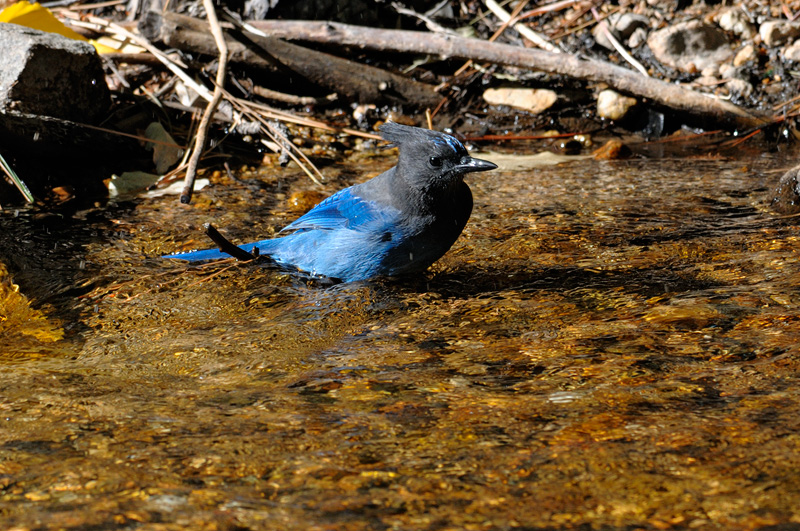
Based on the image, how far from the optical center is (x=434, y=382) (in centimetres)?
282

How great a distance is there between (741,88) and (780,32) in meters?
0.78

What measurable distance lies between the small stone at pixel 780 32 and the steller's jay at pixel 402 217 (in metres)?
4.52

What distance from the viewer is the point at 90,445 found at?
2.34 meters

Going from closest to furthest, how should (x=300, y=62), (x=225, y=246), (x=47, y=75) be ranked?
1. (x=225, y=246)
2. (x=47, y=75)
3. (x=300, y=62)

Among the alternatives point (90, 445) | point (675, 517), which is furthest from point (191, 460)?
point (675, 517)

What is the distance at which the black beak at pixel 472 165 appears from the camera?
380 centimetres

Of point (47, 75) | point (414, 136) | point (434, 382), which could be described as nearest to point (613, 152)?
point (414, 136)

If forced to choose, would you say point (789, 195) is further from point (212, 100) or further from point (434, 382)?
point (212, 100)

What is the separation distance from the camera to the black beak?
3801 millimetres

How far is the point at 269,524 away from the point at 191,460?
0.43m

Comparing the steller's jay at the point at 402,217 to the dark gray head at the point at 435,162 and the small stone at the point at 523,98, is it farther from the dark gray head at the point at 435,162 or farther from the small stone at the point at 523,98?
the small stone at the point at 523,98

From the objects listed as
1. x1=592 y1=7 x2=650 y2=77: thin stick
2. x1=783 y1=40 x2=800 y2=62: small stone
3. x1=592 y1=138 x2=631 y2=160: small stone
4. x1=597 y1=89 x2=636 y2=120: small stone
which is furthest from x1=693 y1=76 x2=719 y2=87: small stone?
x1=592 y1=138 x2=631 y2=160: small stone

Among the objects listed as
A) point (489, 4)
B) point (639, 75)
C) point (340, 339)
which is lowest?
point (340, 339)

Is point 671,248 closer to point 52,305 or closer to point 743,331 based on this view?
point 743,331
